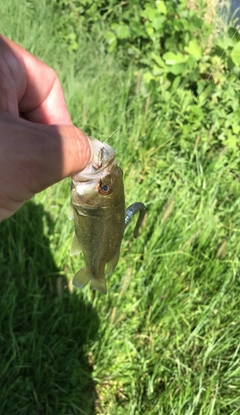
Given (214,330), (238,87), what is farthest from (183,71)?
(214,330)

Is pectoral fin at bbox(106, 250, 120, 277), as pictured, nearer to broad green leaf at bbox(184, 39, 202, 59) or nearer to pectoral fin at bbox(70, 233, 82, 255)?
pectoral fin at bbox(70, 233, 82, 255)

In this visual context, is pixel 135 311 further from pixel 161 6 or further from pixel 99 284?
pixel 161 6

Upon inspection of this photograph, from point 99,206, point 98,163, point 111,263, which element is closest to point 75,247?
point 111,263

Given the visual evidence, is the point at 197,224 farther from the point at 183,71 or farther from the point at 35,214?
the point at 183,71

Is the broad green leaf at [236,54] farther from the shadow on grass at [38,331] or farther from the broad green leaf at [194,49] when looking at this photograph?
the shadow on grass at [38,331]

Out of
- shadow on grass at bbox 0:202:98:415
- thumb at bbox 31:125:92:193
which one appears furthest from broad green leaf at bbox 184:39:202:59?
thumb at bbox 31:125:92:193

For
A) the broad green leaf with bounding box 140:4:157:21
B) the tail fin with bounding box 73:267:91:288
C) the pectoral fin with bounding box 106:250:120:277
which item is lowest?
the tail fin with bounding box 73:267:91:288
